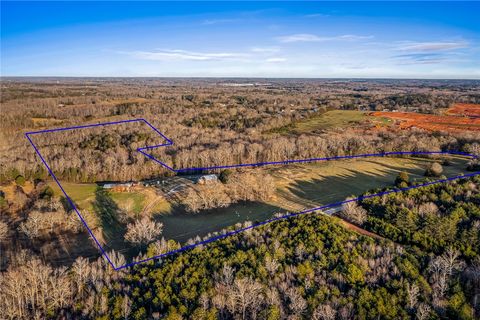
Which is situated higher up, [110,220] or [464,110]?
[464,110]

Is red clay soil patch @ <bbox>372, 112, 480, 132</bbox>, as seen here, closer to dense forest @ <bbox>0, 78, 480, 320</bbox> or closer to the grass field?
the grass field

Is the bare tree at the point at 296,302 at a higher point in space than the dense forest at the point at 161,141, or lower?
lower

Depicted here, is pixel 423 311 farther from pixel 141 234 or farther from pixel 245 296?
pixel 141 234

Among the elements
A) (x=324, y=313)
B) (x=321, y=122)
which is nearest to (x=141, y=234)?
(x=324, y=313)

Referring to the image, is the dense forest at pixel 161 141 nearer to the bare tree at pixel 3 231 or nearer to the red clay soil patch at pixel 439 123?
the red clay soil patch at pixel 439 123

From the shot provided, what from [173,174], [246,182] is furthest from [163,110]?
[246,182]

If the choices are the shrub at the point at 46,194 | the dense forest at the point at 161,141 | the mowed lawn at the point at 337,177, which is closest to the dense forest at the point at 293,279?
the mowed lawn at the point at 337,177

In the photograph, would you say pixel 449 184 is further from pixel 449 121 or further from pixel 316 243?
pixel 449 121
